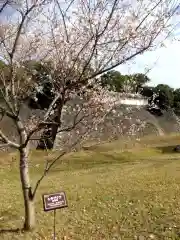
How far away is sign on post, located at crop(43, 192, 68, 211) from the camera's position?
8.47 meters

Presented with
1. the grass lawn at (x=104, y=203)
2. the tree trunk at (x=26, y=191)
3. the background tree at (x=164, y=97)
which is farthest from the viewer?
the background tree at (x=164, y=97)

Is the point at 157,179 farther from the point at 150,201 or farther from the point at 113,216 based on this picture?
the point at 113,216

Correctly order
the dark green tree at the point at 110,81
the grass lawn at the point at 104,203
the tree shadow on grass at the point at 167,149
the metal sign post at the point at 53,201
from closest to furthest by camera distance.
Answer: the metal sign post at the point at 53,201 → the grass lawn at the point at 104,203 → the dark green tree at the point at 110,81 → the tree shadow on grass at the point at 167,149

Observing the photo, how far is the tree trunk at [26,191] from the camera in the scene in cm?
934

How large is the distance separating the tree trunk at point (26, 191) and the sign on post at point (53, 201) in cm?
106

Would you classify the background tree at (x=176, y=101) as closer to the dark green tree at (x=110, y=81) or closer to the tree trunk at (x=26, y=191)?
the dark green tree at (x=110, y=81)

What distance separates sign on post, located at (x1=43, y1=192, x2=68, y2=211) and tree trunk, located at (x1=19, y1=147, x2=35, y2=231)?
1.06m

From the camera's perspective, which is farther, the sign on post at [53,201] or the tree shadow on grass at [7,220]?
the tree shadow on grass at [7,220]

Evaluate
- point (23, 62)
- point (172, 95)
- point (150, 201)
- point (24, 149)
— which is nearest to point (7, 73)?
point (23, 62)

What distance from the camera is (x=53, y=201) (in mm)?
8586

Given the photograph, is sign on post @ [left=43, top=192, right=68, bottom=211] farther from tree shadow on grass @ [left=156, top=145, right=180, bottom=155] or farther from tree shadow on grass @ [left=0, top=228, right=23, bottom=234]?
tree shadow on grass @ [left=156, top=145, right=180, bottom=155]

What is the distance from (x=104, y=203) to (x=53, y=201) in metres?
4.29

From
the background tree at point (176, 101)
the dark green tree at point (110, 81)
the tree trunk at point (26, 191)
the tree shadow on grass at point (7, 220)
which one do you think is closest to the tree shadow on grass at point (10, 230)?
the tree shadow on grass at point (7, 220)

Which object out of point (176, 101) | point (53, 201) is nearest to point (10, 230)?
point (53, 201)
